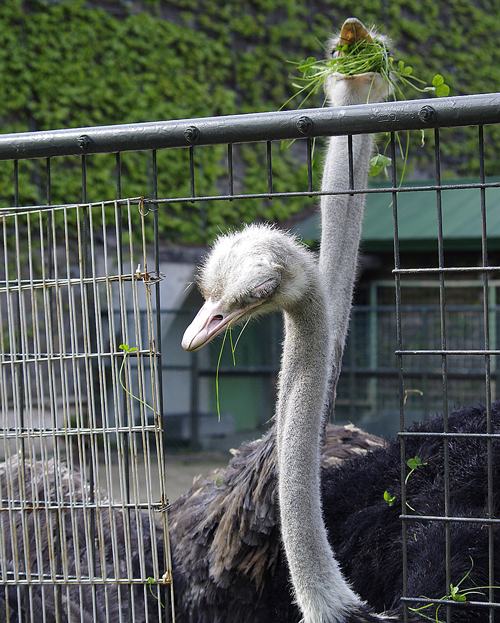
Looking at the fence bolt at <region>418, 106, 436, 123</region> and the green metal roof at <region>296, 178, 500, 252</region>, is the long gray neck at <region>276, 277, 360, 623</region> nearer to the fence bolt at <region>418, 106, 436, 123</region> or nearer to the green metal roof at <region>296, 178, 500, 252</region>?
the fence bolt at <region>418, 106, 436, 123</region>

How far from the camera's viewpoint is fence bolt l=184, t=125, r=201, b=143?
2.05 metres

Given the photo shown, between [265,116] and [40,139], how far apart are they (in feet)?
2.25

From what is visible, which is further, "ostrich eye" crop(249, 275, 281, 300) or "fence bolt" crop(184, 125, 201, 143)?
"fence bolt" crop(184, 125, 201, 143)

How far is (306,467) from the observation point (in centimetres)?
215

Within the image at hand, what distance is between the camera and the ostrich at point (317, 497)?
79.0 inches

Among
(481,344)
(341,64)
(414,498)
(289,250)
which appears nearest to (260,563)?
(414,498)

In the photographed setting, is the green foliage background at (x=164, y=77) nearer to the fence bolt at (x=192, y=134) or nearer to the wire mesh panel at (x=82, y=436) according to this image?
the wire mesh panel at (x=82, y=436)

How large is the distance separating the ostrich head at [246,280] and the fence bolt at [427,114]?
52 centimetres

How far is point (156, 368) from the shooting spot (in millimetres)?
2127

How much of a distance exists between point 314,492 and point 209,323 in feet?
2.06

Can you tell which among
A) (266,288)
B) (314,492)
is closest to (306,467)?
(314,492)

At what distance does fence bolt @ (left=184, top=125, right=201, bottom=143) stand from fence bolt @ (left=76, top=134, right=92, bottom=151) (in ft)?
0.98

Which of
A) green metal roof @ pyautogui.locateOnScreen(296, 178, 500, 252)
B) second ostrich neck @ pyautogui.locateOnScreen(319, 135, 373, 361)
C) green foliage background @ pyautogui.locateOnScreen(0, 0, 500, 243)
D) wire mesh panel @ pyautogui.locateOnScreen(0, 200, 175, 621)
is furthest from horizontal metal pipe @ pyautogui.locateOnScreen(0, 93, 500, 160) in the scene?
green metal roof @ pyautogui.locateOnScreen(296, 178, 500, 252)

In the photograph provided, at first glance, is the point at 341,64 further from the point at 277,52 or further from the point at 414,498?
the point at 277,52
